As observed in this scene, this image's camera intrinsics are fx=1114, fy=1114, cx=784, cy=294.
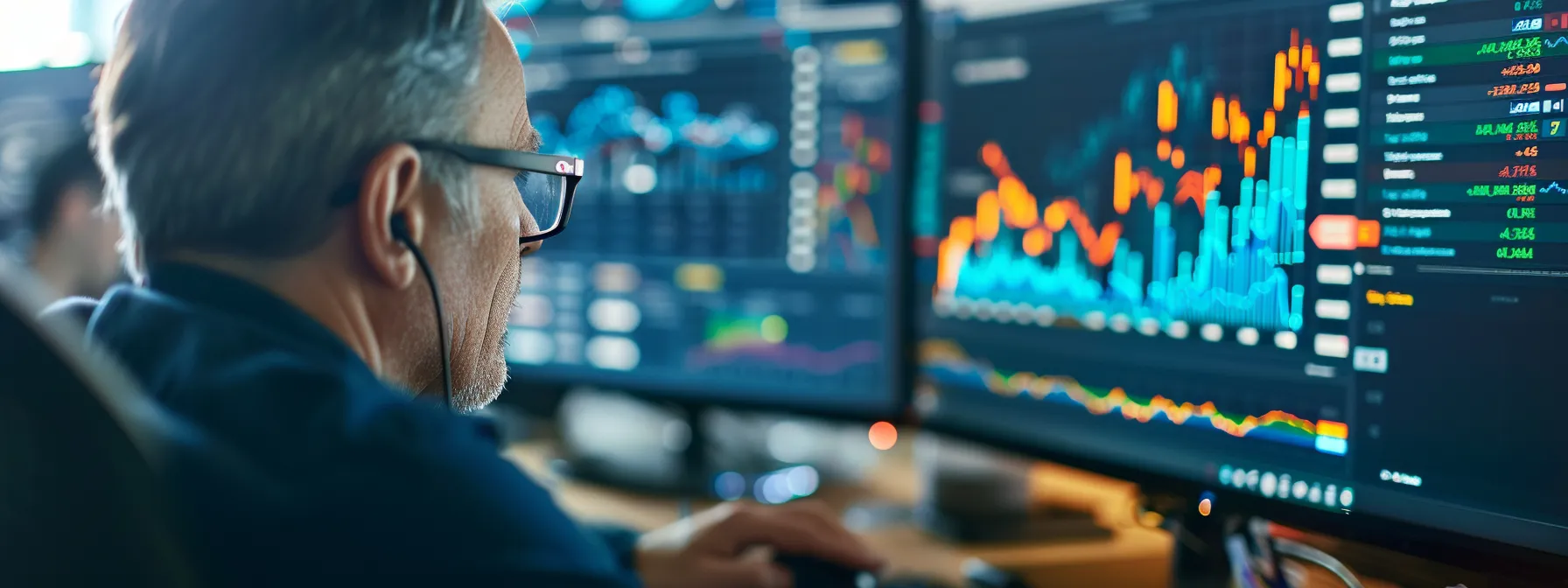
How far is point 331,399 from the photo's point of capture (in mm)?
498

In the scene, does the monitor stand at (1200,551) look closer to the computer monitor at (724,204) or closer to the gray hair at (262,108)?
the computer monitor at (724,204)

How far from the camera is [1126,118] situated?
0.93 meters

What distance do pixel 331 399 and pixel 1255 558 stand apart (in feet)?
2.30

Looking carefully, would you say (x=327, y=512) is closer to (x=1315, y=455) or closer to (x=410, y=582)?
(x=410, y=582)

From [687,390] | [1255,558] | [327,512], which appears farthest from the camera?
[687,390]

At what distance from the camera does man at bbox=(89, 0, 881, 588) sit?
47cm

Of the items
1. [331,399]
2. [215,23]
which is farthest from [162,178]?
[331,399]

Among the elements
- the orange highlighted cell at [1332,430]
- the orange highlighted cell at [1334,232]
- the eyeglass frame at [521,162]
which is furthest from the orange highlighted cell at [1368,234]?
the eyeglass frame at [521,162]

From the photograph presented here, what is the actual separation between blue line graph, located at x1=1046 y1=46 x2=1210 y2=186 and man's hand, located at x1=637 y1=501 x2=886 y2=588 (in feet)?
1.22


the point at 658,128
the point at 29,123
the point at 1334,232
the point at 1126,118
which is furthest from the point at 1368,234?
the point at 29,123

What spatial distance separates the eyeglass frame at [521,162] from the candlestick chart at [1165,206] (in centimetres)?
44

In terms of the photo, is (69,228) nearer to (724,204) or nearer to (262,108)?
(724,204)

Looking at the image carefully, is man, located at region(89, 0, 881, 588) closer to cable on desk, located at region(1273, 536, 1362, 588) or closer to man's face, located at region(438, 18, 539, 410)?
man's face, located at region(438, 18, 539, 410)

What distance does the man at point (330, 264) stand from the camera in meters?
0.47
